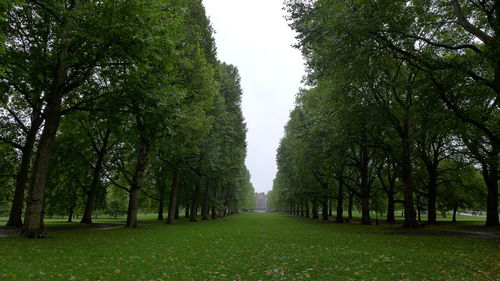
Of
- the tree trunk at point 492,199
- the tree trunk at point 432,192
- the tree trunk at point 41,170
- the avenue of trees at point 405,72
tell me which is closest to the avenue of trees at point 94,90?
the tree trunk at point 41,170

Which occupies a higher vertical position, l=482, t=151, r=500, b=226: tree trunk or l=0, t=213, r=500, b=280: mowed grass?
l=482, t=151, r=500, b=226: tree trunk

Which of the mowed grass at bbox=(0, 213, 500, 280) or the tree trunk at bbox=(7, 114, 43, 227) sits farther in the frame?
the tree trunk at bbox=(7, 114, 43, 227)

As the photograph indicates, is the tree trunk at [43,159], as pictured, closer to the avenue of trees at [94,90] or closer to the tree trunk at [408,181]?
the avenue of trees at [94,90]

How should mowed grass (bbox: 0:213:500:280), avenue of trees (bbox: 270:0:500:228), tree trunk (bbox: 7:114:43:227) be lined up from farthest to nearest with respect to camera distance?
tree trunk (bbox: 7:114:43:227) → avenue of trees (bbox: 270:0:500:228) → mowed grass (bbox: 0:213:500:280)

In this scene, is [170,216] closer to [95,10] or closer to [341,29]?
[95,10]

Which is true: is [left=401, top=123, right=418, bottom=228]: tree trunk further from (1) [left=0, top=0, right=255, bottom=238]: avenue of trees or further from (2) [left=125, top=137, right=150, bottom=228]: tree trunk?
(2) [left=125, top=137, right=150, bottom=228]: tree trunk

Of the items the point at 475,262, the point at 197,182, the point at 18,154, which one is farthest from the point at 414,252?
the point at 18,154

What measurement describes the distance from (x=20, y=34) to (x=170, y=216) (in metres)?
21.4

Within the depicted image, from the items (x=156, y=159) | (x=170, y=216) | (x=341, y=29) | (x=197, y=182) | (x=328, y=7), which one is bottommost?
(x=170, y=216)

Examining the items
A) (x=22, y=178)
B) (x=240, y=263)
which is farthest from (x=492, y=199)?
(x=22, y=178)

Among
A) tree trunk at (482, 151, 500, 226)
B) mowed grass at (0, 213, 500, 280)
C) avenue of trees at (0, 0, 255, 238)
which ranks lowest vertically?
mowed grass at (0, 213, 500, 280)

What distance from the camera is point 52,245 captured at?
41.7ft

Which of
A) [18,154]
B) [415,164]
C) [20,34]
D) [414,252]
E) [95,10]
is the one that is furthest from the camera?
[415,164]

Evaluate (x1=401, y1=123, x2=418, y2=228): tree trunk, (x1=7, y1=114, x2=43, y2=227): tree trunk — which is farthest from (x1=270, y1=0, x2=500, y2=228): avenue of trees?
(x1=7, y1=114, x2=43, y2=227): tree trunk
